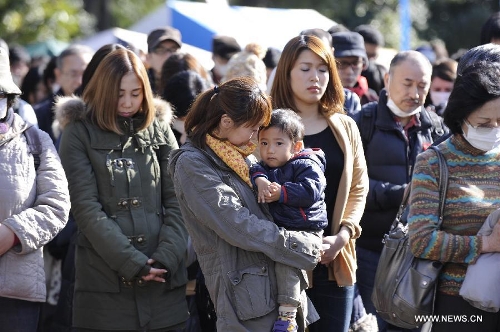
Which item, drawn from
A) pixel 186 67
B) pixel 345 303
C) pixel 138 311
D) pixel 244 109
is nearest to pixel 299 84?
pixel 244 109

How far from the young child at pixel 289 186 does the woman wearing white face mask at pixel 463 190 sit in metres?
0.52

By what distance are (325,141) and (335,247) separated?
645mm

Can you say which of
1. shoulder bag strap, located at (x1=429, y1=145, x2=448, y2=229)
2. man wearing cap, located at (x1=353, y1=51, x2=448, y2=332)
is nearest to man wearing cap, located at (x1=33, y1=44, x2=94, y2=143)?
man wearing cap, located at (x1=353, y1=51, x2=448, y2=332)

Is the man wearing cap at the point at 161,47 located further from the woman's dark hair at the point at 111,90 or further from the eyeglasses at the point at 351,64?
the woman's dark hair at the point at 111,90

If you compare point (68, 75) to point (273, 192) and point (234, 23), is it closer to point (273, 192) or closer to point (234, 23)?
point (273, 192)

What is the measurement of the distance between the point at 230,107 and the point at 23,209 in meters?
1.39

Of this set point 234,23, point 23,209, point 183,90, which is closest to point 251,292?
point 23,209

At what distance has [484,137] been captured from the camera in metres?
4.46

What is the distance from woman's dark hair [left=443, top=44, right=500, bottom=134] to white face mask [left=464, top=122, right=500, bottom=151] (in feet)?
0.29

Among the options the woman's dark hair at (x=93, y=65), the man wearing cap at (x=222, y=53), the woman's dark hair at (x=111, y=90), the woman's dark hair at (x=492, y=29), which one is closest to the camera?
the woman's dark hair at (x=111, y=90)

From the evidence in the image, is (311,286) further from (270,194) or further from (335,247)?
(270,194)

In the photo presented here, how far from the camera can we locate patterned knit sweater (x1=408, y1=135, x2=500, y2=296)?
4.43 m

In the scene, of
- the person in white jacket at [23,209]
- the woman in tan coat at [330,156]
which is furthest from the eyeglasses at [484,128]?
the person in white jacket at [23,209]

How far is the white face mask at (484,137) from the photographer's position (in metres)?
4.46
